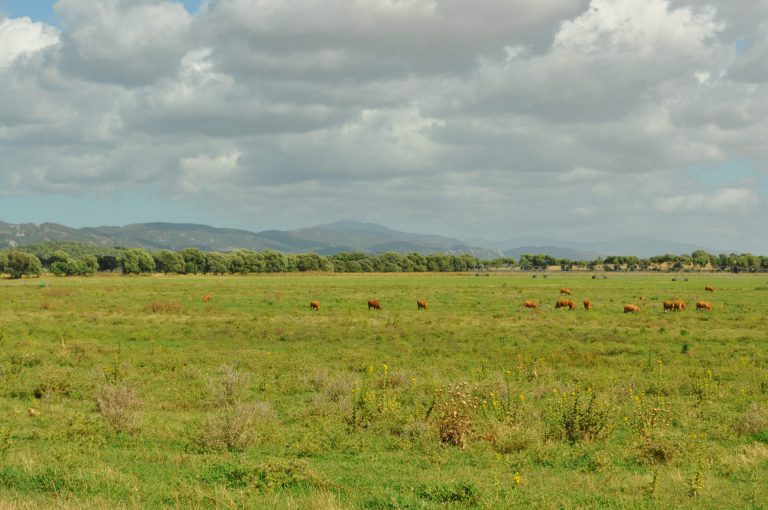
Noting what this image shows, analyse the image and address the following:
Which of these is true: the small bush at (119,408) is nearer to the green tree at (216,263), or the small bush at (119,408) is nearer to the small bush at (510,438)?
the small bush at (510,438)

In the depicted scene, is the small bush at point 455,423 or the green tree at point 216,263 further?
the green tree at point 216,263

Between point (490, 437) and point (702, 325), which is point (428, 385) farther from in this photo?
point (702, 325)

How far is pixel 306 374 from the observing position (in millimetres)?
22375

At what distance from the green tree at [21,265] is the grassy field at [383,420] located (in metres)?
124

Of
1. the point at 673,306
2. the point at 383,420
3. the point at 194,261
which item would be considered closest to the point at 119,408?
the point at 383,420

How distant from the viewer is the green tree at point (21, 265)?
141m

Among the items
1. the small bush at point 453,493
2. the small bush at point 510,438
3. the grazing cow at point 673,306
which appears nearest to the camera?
the small bush at point 453,493

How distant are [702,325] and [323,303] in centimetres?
3120

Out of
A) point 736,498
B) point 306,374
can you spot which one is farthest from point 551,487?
point 306,374

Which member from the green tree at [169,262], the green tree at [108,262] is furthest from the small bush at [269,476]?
the green tree at [108,262]

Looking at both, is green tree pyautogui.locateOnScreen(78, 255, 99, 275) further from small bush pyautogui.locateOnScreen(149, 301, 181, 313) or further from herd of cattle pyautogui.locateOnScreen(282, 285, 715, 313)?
herd of cattle pyautogui.locateOnScreen(282, 285, 715, 313)

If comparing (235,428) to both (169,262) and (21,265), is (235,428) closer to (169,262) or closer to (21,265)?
(21,265)

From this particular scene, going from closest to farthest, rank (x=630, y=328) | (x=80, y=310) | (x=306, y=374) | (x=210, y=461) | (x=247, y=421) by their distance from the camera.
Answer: (x=210, y=461) < (x=247, y=421) < (x=306, y=374) < (x=630, y=328) < (x=80, y=310)

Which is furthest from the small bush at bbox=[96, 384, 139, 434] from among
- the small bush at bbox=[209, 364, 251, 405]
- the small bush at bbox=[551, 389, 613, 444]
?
the small bush at bbox=[551, 389, 613, 444]
